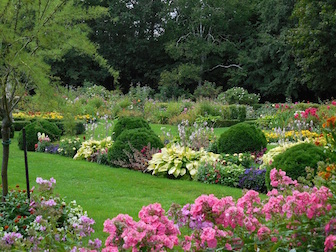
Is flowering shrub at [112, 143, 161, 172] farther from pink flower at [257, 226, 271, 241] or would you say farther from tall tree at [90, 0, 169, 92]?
tall tree at [90, 0, 169, 92]

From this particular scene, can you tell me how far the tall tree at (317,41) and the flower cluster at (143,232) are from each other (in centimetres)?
2072

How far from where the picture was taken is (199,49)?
2841cm

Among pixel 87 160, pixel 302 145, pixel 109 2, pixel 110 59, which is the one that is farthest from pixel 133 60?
pixel 302 145

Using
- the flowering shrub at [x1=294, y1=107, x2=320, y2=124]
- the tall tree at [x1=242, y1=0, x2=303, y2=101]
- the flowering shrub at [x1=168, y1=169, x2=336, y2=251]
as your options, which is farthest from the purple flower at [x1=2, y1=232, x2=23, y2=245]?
the tall tree at [x1=242, y1=0, x2=303, y2=101]

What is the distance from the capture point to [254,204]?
214 centimetres

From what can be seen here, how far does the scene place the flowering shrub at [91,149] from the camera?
851 cm

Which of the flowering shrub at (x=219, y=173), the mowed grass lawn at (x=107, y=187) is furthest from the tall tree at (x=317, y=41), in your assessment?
the mowed grass lawn at (x=107, y=187)

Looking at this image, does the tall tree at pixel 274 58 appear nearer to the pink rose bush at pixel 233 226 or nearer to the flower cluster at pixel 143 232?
the pink rose bush at pixel 233 226

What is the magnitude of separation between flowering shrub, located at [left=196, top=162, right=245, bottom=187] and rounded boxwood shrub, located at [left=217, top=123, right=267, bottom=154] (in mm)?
983

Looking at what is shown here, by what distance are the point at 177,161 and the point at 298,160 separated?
2.25m

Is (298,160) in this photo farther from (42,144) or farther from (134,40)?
(134,40)

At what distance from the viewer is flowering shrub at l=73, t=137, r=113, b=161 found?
27.9ft

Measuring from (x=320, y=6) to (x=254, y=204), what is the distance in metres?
21.9

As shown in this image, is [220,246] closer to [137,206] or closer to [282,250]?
[282,250]
